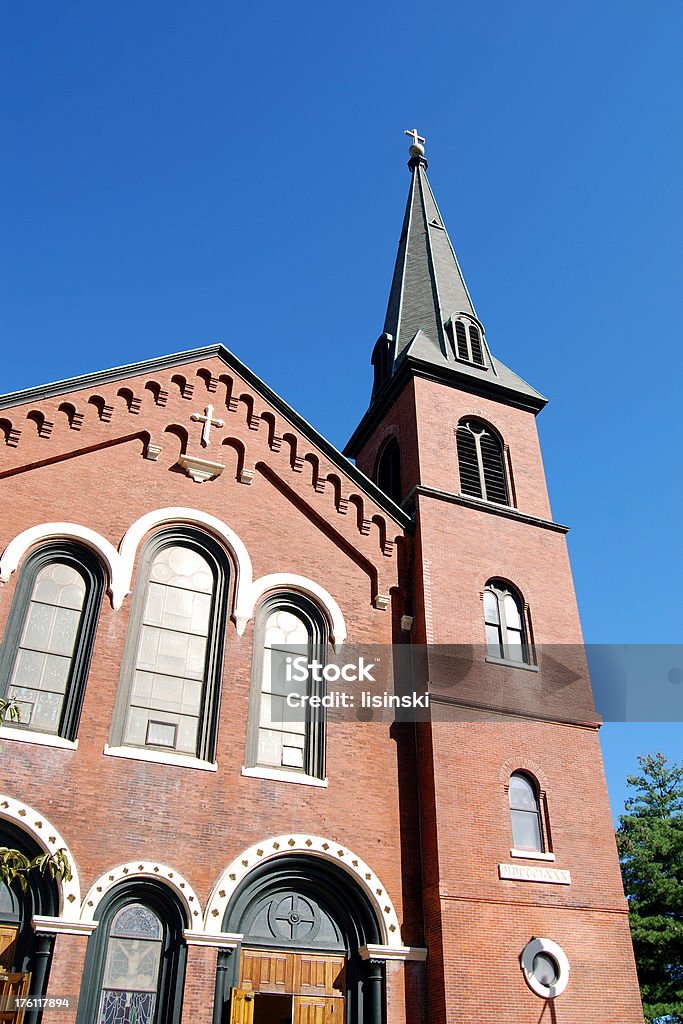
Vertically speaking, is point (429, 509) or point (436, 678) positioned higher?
point (429, 509)

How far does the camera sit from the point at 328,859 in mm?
12047

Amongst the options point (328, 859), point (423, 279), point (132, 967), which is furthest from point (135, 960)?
point (423, 279)

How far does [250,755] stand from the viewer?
1259cm

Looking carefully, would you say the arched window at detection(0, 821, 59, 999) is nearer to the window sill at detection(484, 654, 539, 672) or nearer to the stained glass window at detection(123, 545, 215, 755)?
the stained glass window at detection(123, 545, 215, 755)

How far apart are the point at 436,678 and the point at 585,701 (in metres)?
2.85

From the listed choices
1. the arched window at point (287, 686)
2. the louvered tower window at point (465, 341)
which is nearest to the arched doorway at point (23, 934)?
the arched window at point (287, 686)

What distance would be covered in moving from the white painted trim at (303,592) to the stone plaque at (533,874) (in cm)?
424

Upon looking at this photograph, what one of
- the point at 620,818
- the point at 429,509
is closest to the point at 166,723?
the point at 429,509

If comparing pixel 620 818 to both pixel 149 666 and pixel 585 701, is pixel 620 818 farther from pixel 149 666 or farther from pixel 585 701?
pixel 149 666

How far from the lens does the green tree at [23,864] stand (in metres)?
8.66

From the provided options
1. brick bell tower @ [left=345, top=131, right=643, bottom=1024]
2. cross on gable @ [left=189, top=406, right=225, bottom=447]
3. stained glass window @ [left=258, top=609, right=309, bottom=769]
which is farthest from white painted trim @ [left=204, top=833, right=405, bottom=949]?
cross on gable @ [left=189, top=406, right=225, bottom=447]

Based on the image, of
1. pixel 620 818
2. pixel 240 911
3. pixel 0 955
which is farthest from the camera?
pixel 620 818

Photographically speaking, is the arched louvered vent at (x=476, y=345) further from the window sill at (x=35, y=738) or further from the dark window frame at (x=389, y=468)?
the window sill at (x=35, y=738)

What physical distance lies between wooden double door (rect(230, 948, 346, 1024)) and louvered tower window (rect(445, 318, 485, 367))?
13132mm
